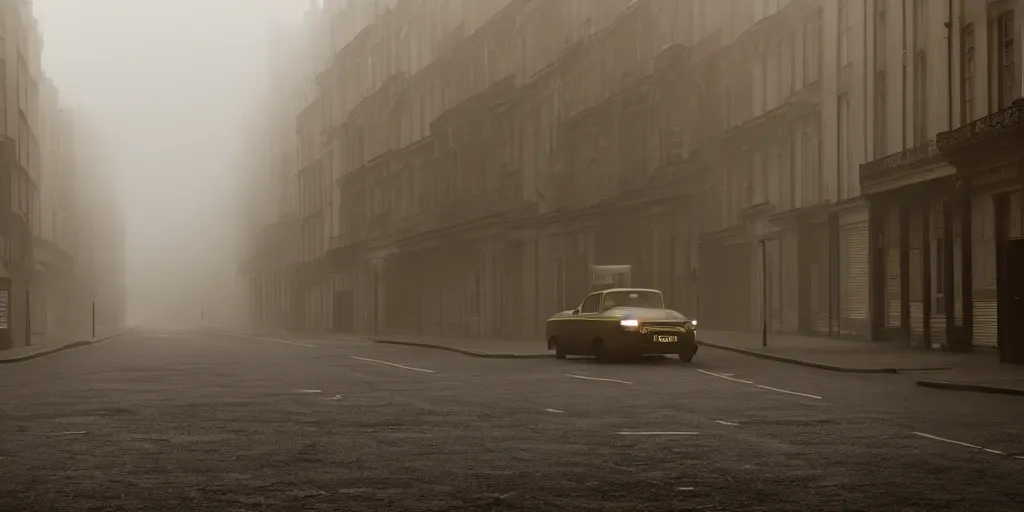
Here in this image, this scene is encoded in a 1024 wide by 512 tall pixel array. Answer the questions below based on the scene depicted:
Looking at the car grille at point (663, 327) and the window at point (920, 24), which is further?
the window at point (920, 24)

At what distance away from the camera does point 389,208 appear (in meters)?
70.2

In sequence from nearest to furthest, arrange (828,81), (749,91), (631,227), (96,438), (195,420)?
(96,438)
(195,420)
(828,81)
(749,91)
(631,227)

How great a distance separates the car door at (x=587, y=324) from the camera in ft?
89.4

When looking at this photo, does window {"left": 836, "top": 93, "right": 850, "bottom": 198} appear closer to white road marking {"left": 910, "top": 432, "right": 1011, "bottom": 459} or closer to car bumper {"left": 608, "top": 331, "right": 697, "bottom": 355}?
car bumper {"left": 608, "top": 331, "right": 697, "bottom": 355}

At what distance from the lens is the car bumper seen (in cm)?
2609

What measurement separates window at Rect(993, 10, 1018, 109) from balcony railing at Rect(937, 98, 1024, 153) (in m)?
1.21

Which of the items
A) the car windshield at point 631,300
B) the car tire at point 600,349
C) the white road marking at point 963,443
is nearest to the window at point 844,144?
the car windshield at point 631,300

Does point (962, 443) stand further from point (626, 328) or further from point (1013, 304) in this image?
point (626, 328)

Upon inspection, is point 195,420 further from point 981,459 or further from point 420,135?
point 420,135

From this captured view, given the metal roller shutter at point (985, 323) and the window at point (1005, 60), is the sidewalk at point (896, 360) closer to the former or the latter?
the metal roller shutter at point (985, 323)

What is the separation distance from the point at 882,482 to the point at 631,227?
1607 inches

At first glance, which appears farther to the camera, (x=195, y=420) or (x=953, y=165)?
(x=953, y=165)

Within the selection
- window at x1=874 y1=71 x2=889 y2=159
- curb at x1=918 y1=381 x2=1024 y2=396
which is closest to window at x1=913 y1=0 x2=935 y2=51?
window at x1=874 y1=71 x2=889 y2=159

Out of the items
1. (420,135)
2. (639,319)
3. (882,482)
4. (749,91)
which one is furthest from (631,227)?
(882,482)
